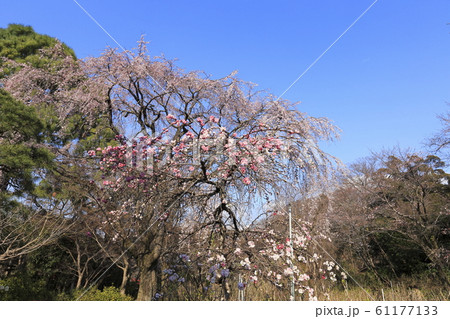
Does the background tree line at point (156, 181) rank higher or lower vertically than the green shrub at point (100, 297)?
higher

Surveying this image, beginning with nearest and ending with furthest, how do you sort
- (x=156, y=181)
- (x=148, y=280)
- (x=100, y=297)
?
(x=156, y=181), (x=148, y=280), (x=100, y=297)

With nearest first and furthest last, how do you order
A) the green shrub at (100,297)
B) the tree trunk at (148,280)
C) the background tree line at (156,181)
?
the background tree line at (156,181) → the tree trunk at (148,280) → the green shrub at (100,297)

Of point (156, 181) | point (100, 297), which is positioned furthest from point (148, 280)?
point (100, 297)

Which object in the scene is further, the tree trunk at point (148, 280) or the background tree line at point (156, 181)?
the tree trunk at point (148, 280)

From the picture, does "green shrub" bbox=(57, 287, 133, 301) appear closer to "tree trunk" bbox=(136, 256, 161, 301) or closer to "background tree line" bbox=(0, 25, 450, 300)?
"background tree line" bbox=(0, 25, 450, 300)

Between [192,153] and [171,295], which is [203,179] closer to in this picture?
[192,153]

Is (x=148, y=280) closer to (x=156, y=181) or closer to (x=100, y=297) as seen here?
(x=156, y=181)

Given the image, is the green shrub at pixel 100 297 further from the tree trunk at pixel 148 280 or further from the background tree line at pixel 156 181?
the tree trunk at pixel 148 280

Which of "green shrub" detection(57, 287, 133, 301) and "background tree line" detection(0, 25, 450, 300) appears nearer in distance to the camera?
"background tree line" detection(0, 25, 450, 300)

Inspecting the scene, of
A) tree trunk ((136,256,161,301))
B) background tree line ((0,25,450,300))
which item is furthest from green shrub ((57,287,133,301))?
tree trunk ((136,256,161,301))

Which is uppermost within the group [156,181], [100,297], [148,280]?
[156,181]

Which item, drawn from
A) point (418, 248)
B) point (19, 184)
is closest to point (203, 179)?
point (19, 184)

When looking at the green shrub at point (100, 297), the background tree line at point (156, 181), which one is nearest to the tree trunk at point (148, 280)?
the background tree line at point (156, 181)

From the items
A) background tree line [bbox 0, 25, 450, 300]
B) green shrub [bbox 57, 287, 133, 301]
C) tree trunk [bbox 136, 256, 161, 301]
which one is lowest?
green shrub [bbox 57, 287, 133, 301]
